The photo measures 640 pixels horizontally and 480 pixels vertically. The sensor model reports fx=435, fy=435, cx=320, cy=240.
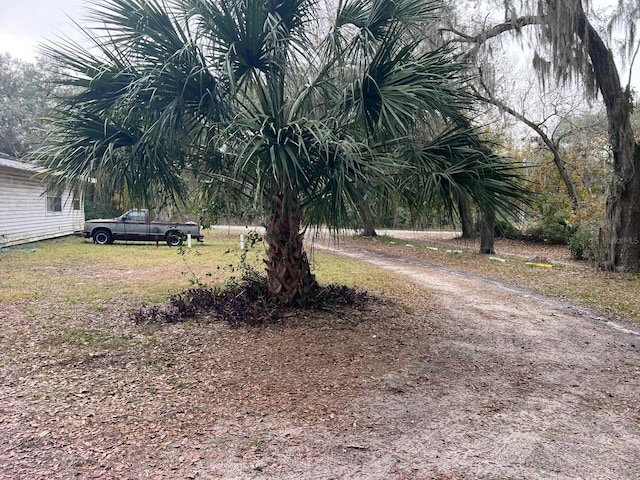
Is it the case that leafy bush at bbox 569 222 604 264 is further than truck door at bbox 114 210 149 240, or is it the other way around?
truck door at bbox 114 210 149 240

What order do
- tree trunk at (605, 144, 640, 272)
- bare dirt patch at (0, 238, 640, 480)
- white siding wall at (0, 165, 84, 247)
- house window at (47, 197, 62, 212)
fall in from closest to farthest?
bare dirt patch at (0, 238, 640, 480), tree trunk at (605, 144, 640, 272), white siding wall at (0, 165, 84, 247), house window at (47, 197, 62, 212)

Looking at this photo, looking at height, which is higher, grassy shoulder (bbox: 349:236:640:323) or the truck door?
the truck door

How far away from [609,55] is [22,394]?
11923 millimetres

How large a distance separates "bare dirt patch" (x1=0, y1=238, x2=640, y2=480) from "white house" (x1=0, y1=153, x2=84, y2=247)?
8614 millimetres

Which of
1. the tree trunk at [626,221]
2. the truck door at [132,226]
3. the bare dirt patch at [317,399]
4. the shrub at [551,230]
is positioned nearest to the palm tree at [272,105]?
the bare dirt patch at [317,399]

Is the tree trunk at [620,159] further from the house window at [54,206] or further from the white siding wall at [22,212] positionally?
the house window at [54,206]

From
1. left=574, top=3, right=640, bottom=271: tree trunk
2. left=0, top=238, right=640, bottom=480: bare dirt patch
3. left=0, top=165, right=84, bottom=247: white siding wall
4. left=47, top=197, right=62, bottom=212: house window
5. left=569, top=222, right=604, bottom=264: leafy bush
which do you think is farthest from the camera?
left=47, top=197, right=62, bottom=212: house window

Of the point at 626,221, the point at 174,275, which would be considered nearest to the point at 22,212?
the point at 174,275

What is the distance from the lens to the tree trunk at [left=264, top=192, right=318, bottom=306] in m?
5.61

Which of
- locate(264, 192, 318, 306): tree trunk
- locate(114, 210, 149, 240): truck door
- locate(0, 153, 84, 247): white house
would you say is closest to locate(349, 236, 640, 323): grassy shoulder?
locate(264, 192, 318, 306): tree trunk

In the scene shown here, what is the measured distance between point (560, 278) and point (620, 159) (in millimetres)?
3002

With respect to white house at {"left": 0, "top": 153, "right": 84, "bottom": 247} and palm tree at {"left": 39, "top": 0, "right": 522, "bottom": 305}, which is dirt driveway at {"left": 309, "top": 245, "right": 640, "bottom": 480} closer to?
palm tree at {"left": 39, "top": 0, "right": 522, "bottom": 305}

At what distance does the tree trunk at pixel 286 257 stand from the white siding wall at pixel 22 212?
318 inches

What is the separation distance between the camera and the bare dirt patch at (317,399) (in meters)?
2.53
